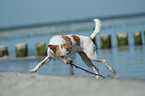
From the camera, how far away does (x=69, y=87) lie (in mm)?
4848

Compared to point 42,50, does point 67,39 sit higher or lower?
higher

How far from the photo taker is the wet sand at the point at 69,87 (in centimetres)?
449

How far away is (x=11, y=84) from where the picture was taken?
5379 millimetres

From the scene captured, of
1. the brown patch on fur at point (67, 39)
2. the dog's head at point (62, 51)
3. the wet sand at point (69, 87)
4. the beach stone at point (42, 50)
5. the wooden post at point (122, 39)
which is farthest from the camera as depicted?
the wooden post at point (122, 39)

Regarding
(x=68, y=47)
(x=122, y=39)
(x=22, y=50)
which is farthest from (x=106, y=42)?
(x=68, y=47)

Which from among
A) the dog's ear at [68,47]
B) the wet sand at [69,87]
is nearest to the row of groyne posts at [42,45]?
the dog's ear at [68,47]

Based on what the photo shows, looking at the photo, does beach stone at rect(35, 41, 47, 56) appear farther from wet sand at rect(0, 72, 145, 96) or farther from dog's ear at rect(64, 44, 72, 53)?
wet sand at rect(0, 72, 145, 96)

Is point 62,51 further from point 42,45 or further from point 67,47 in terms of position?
point 42,45

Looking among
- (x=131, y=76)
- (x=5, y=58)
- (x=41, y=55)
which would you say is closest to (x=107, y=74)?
(x=131, y=76)

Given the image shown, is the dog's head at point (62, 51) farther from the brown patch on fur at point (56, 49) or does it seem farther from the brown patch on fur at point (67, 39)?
the brown patch on fur at point (67, 39)

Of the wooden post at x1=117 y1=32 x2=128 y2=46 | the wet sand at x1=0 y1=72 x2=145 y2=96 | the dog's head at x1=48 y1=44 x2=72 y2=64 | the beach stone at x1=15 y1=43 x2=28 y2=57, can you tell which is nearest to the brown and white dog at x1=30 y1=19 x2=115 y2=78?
the dog's head at x1=48 y1=44 x2=72 y2=64

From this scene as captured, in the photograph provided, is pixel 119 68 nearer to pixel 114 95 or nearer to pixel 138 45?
pixel 114 95

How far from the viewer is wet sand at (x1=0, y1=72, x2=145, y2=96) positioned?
14.7 ft

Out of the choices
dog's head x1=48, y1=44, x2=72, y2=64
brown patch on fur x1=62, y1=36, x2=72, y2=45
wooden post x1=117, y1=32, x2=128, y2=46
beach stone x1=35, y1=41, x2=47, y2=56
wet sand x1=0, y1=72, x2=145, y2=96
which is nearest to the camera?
wet sand x1=0, y1=72, x2=145, y2=96
